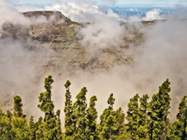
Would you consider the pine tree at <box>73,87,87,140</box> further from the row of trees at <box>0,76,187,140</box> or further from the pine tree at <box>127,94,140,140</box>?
the pine tree at <box>127,94,140,140</box>

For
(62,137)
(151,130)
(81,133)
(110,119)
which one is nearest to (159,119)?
(151,130)

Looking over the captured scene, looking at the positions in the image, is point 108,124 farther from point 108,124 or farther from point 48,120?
point 48,120

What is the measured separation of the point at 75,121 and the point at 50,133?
9595 millimetres

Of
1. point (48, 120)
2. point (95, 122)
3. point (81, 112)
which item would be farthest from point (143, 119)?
point (48, 120)

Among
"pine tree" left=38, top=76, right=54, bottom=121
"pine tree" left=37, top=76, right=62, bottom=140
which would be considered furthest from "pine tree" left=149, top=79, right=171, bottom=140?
"pine tree" left=38, top=76, right=54, bottom=121

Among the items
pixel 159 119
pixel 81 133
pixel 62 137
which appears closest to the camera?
pixel 159 119

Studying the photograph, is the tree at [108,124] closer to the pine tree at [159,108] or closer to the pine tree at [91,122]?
the pine tree at [91,122]

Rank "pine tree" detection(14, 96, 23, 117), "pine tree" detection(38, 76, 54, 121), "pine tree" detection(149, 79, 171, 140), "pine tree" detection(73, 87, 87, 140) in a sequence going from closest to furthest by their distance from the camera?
"pine tree" detection(149, 79, 171, 140), "pine tree" detection(73, 87, 87, 140), "pine tree" detection(38, 76, 54, 121), "pine tree" detection(14, 96, 23, 117)

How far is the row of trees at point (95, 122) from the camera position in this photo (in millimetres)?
129000

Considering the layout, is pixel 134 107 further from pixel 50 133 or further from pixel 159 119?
pixel 50 133

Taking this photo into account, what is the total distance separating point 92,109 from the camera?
136m

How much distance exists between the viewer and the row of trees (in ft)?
423

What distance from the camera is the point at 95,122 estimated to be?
136 m

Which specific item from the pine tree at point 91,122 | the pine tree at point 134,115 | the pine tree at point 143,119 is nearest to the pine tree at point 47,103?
the pine tree at point 91,122
